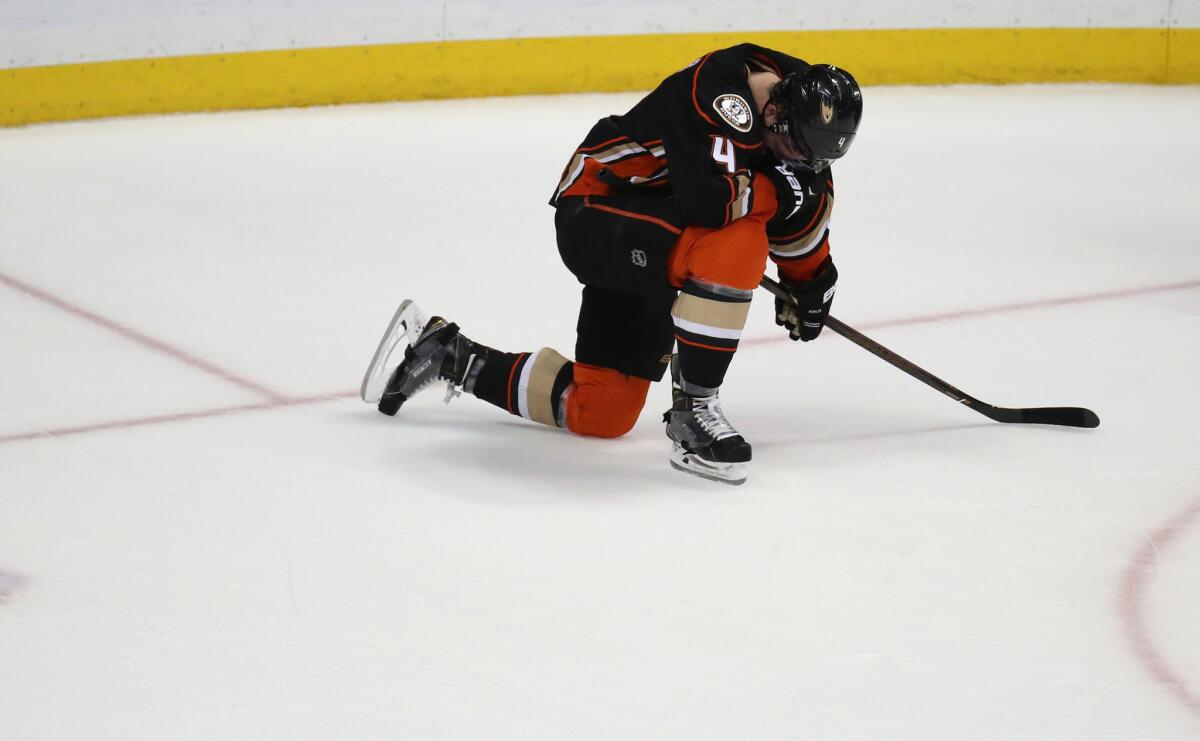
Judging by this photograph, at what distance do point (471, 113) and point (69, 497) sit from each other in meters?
4.03

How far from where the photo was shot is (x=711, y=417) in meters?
2.37

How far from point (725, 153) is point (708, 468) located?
490 mm

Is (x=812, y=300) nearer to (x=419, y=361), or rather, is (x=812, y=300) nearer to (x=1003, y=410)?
(x=1003, y=410)

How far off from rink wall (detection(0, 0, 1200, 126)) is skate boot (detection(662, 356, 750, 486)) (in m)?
3.81

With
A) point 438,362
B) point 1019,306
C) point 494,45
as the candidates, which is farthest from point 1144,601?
point 494,45

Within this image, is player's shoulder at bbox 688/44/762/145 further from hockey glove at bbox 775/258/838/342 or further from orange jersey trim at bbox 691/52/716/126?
hockey glove at bbox 775/258/838/342

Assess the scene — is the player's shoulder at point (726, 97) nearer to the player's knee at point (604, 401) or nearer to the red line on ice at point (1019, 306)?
the player's knee at point (604, 401)

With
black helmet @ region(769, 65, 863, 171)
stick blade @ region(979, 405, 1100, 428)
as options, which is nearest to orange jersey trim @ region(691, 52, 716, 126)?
black helmet @ region(769, 65, 863, 171)

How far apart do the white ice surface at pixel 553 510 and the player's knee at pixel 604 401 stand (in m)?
0.04

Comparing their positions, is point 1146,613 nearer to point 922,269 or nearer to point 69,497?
point 69,497

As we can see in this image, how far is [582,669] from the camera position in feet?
5.61

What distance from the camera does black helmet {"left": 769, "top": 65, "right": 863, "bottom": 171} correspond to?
7.39 ft

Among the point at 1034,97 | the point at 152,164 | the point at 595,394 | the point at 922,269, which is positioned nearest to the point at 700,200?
the point at 595,394

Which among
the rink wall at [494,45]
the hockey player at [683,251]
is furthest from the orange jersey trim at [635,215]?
the rink wall at [494,45]
